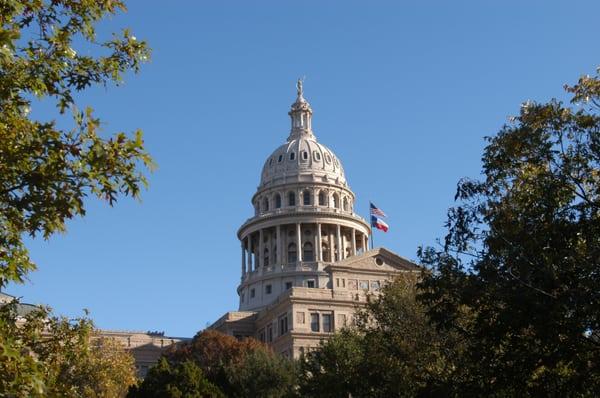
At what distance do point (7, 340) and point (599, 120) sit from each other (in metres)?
17.5

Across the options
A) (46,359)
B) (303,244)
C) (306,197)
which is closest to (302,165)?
(306,197)

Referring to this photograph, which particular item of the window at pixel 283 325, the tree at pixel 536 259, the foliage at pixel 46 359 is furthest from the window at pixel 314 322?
the tree at pixel 536 259

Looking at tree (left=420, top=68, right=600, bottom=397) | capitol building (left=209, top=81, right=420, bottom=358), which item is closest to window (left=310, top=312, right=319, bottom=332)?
capitol building (left=209, top=81, right=420, bottom=358)

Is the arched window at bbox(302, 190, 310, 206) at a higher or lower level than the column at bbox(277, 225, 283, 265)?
higher

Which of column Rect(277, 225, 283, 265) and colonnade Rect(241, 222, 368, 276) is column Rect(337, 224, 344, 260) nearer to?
colonnade Rect(241, 222, 368, 276)

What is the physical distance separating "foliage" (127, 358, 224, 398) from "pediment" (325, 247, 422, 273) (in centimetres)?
5558

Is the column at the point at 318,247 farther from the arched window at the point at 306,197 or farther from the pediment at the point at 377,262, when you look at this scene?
the pediment at the point at 377,262

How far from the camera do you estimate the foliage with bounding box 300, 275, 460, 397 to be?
39938 mm

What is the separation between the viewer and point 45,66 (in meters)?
16.0

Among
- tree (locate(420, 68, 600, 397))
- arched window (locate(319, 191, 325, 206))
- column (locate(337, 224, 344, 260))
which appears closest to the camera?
→ tree (locate(420, 68, 600, 397))

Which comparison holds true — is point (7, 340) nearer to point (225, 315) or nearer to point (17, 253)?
point (17, 253)

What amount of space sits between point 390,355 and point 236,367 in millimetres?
36254

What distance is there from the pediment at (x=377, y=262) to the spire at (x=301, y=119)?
38.6 metres

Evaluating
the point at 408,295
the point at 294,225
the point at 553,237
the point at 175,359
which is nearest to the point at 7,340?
the point at 553,237
